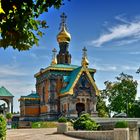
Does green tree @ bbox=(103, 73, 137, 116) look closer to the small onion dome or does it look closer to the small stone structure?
the small onion dome

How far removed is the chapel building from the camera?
177 ft

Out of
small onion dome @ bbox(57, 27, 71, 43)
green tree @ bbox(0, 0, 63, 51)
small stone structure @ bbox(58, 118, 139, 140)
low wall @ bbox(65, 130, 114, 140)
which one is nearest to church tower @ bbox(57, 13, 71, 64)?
small onion dome @ bbox(57, 27, 71, 43)

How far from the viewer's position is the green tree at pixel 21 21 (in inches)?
263

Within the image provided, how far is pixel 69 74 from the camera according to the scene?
57594 mm

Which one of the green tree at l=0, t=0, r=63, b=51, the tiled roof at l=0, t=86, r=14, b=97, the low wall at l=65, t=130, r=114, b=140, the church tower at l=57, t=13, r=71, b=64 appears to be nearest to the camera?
the green tree at l=0, t=0, r=63, b=51

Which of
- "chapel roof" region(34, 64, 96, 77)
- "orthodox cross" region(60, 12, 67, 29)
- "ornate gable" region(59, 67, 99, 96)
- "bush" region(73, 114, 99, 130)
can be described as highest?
"orthodox cross" region(60, 12, 67, 29)

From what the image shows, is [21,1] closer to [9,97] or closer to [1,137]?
[1,137]

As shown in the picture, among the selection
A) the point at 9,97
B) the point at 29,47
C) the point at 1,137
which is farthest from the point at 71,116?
the point at 29,47

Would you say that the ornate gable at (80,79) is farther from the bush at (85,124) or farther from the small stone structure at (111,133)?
the small stone structure at (111,133)

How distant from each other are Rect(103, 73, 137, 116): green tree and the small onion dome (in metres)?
13.2

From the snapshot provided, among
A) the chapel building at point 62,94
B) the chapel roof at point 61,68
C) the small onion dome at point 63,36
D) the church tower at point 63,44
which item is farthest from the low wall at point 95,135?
the small onion dome at point 63,36

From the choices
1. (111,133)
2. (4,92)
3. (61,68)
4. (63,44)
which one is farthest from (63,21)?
(111,133)

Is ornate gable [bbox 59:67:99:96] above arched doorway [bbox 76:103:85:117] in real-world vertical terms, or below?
above

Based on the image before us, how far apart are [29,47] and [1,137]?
675 inches
